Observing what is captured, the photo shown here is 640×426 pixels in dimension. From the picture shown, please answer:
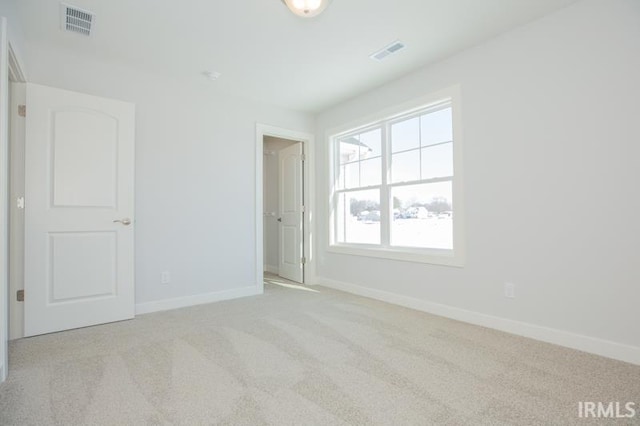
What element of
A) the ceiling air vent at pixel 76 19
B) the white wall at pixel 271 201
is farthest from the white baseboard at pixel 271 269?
the ceiling air vent at pixel 76 19

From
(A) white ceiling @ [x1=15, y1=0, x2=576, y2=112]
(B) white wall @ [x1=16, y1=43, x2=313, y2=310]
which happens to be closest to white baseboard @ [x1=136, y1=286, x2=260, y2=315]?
(B) white wall @ [x1=16, y1=43, x2=313, y2=310]

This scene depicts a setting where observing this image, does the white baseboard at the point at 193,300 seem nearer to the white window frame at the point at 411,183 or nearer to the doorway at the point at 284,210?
the doorway at the point at 284,210

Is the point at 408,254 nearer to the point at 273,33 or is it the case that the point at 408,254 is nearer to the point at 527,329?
the point at 527,329

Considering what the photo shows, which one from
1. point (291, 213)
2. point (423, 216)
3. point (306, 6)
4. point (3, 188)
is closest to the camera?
point (3, 188)

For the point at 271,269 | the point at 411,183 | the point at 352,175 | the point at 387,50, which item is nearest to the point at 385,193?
the point at 411,183

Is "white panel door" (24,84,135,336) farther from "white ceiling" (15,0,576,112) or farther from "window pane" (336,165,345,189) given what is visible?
"window pane" (336,165,345,189)

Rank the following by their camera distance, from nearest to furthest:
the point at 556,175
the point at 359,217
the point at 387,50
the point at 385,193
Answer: the point at 556,175
the point at 387,50
the point at 385,193
the point at 359,217

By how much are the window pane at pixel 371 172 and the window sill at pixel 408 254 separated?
83 cm

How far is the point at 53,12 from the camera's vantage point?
239 cm

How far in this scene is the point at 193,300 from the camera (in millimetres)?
3604

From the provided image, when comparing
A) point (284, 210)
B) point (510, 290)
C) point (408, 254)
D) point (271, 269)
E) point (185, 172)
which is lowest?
point (271, 269)

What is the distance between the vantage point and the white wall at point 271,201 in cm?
584

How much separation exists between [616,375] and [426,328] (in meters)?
1.21

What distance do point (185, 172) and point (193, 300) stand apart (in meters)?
1.46
